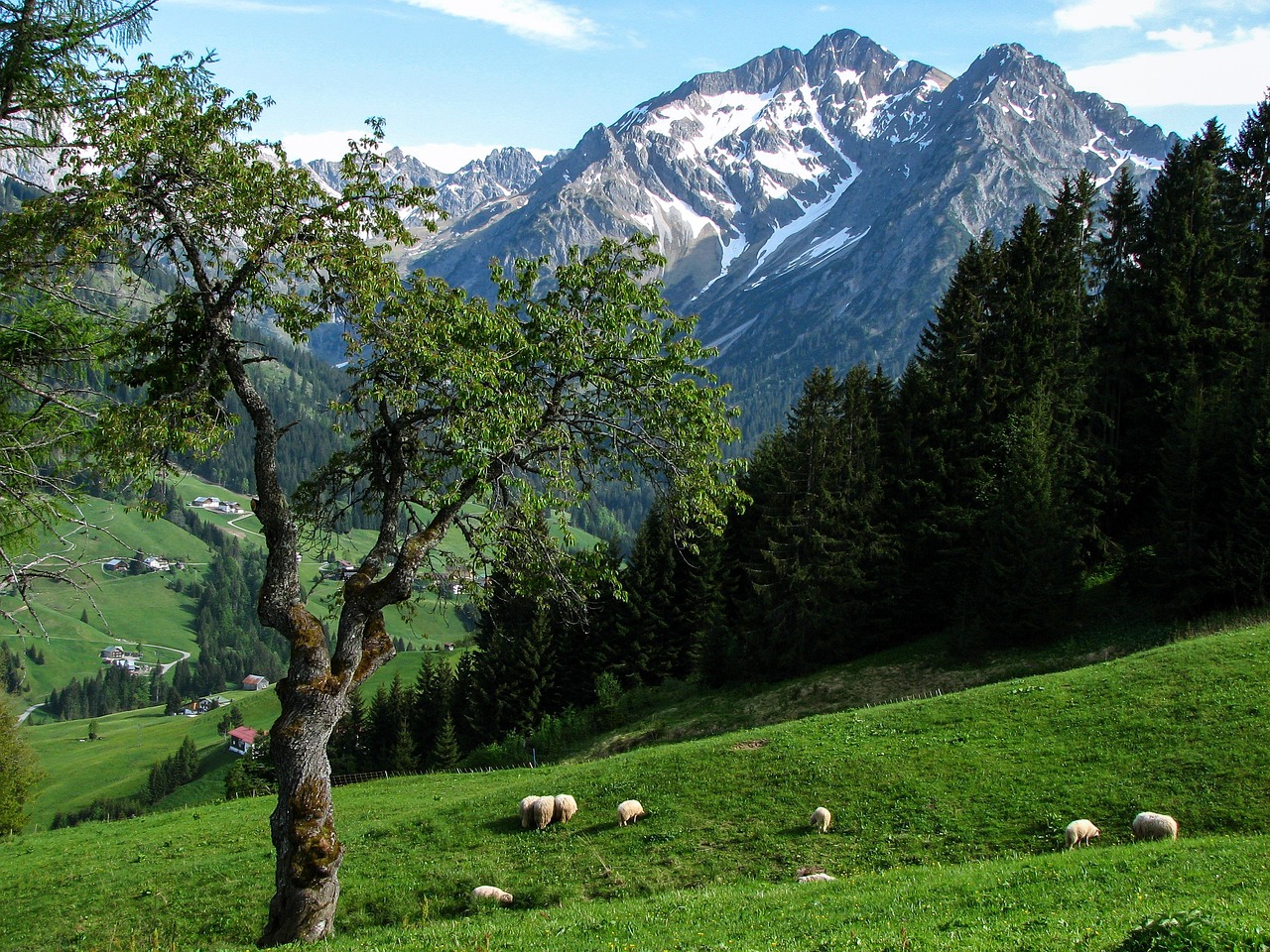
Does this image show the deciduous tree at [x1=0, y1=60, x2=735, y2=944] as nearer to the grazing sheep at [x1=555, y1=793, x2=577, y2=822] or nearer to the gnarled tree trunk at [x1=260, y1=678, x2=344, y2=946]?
the gnarled tree trunk at [x1=260, y1=678, x2=344, y2=946]

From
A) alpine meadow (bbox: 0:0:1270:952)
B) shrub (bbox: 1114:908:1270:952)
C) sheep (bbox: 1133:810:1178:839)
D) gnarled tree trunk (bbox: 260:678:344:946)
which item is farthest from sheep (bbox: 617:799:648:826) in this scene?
shrub (bbox: 1114:908:1270:952)

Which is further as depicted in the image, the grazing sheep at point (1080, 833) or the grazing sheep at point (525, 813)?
the grazing sheep at point (525, 813)

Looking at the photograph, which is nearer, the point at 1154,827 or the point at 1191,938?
the point at 1191,938

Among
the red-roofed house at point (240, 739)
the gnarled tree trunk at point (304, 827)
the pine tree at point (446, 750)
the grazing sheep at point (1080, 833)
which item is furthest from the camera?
the red-roofed house at point (240, 739)

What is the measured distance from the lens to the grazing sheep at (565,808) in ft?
83.8

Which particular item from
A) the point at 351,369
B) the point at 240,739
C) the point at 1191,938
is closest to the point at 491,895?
the point at 351,369

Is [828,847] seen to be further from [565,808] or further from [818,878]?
[565,808]

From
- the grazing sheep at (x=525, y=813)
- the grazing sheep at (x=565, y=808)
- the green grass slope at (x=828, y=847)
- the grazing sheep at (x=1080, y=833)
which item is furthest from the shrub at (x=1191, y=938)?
the grazing sheep at (x=525, y=813)

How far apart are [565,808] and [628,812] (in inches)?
87.5

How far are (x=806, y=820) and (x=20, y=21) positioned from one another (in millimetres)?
24770

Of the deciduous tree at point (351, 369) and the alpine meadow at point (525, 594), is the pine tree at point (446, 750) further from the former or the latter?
the deciduous tree at point (351, 369)

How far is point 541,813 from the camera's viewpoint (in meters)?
25.2

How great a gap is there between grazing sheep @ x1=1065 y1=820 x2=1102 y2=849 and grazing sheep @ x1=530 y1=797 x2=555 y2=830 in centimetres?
1430

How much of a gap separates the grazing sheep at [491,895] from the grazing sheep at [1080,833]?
44.6 ft
